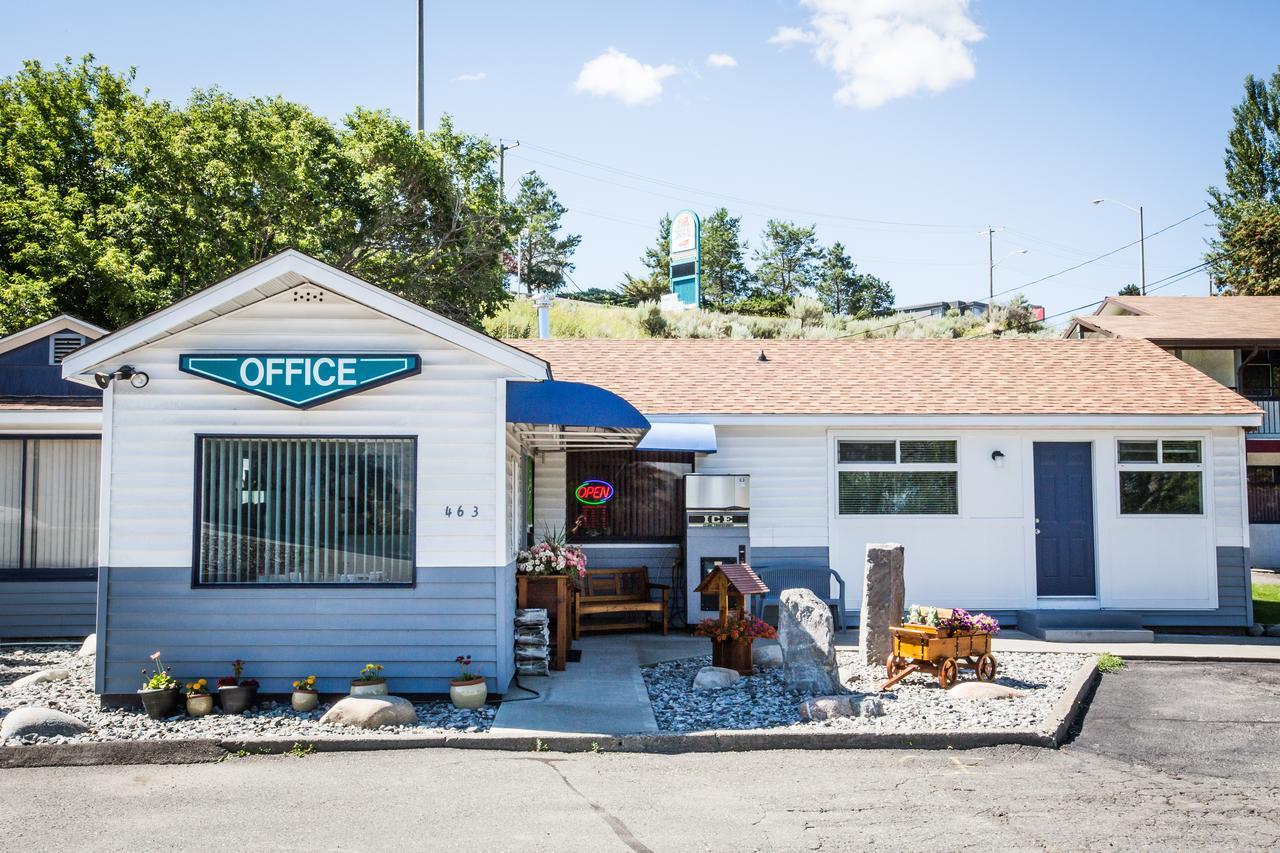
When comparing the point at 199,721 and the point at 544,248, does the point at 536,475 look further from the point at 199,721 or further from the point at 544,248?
the point at 544,248

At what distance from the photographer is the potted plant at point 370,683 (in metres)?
8.45

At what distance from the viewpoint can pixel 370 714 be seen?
7.88 metres

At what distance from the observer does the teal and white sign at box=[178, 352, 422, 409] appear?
885 cm

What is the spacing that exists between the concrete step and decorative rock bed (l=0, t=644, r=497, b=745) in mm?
7463

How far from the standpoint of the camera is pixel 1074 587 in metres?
13.6

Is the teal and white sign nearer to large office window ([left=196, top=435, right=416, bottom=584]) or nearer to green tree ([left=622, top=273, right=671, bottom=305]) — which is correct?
large office window ([left=196, top=435, right=416, bottom=584])

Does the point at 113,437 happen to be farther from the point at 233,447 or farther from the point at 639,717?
the point at 639,717

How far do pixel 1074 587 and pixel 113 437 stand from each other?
11.4 m

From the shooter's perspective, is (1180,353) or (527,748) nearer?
(527,748)

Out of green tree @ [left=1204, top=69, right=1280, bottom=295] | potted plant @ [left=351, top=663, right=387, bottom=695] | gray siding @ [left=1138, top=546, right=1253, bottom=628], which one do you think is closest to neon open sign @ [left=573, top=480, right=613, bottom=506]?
potted plant @ [left=351, top=663, right=387, bottom=695]

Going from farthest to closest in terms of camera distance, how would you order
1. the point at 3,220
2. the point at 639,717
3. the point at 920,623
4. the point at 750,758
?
the point at 3,220
the point at 920,623
the point at 639,717
the point at 750,758

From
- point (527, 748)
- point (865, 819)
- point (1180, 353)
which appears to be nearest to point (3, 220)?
point (527, 748)

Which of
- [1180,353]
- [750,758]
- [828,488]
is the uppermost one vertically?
[1180,353]

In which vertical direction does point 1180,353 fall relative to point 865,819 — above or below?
above
